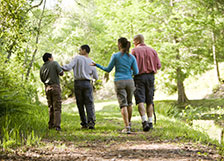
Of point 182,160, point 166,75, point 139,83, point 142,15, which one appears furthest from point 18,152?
point 142,15

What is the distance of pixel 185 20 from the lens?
43.5 feet

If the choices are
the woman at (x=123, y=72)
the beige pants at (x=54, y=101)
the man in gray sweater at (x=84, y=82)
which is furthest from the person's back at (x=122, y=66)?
the beige pants at (x=54, y=101)

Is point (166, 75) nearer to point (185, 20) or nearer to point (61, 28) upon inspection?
point (185, 20)

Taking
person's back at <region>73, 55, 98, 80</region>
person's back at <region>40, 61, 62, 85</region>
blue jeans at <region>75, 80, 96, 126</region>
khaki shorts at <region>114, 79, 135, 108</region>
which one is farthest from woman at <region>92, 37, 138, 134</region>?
person's back at <region>40, 61, 62, 85</region>

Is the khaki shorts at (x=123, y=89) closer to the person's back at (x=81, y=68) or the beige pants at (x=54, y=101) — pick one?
the person's back at (x=81, y=68)

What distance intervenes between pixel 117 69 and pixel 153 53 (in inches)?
44.2

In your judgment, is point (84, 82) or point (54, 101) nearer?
point (54, 101)

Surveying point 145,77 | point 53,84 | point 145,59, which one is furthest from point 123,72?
point 53,84

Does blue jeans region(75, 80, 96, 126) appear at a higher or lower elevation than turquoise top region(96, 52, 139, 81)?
lower

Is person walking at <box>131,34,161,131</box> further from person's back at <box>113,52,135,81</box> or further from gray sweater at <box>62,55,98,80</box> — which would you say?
gray sweater at <box>62,55,98,80</box>

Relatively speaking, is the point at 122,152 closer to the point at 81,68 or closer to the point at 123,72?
the point at 123,72

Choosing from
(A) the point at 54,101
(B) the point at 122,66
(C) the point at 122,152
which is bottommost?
(C) the point at 122,152

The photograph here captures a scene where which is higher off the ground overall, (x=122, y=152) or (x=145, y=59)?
(x=145, y=59)

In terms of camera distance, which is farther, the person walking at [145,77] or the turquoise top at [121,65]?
the person walking at [145,77]
